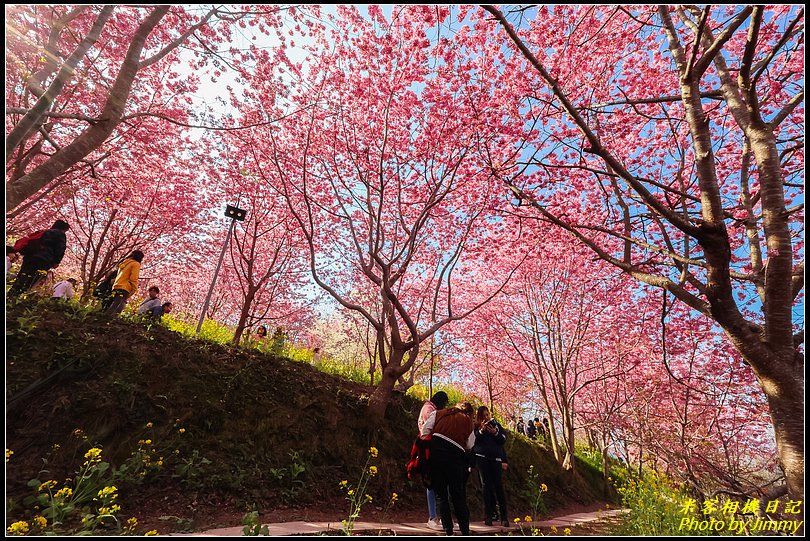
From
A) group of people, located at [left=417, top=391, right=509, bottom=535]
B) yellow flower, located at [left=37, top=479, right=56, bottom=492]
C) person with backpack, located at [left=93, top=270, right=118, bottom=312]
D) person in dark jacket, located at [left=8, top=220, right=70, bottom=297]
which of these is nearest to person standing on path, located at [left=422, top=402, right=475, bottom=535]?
group of people, located at [left=417, top=391, right=509, bottom=535]

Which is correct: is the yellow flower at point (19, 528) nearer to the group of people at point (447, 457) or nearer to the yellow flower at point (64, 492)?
the yellow flower at point (64, 492)

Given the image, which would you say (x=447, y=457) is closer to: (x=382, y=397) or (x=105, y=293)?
(x=382, y=397)

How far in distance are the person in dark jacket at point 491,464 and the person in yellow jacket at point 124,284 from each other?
7.48 metres

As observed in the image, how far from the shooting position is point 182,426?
473cm

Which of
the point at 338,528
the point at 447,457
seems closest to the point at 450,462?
the point at 447,457

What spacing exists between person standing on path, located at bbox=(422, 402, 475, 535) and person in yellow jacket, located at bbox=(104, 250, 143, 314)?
6557mm

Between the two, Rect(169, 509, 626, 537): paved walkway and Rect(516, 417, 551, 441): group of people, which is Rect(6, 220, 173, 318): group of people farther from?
Rect(516, 417, 551, 441): group of people

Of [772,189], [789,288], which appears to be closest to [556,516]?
[789,288]

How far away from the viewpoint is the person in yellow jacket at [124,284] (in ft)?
21.8

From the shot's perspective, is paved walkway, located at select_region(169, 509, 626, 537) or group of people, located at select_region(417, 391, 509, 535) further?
group of people, located at select_region(417, 391, 509, 535)

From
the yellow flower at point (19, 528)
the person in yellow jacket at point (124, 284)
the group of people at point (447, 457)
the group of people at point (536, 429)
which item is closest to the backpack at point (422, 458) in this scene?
the group of people at point (447, 457)

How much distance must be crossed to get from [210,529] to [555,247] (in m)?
9.87

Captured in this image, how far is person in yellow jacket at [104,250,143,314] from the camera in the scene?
665cm

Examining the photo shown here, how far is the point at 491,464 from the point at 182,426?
509 cm
